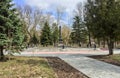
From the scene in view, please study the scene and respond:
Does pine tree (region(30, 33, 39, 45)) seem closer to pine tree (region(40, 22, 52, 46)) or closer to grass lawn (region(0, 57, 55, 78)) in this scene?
pine tree (region(40, 22, 52, 46))

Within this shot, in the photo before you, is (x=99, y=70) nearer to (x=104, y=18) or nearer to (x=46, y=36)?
(x=104, y=18)

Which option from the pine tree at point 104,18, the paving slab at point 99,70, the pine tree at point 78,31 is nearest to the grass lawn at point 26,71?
the paving slab at point 99,70

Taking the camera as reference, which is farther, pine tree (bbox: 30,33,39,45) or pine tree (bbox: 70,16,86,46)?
pine tree (bbox: 30,33,39,45)

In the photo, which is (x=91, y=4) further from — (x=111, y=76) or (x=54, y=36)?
(x=54, y=36)

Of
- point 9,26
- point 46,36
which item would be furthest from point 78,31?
point 9,26

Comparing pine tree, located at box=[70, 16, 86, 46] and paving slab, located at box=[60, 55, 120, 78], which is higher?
pine tree, located at box=[70, 16, 86, 46]

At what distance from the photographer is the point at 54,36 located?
66188 millimetres

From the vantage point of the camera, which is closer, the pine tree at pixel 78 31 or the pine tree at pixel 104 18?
the pine tree at pixel 104 18

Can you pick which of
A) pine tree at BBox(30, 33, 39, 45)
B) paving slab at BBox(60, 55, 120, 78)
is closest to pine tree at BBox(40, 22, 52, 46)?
pine tree at BBox(30, 33, 39, 45)

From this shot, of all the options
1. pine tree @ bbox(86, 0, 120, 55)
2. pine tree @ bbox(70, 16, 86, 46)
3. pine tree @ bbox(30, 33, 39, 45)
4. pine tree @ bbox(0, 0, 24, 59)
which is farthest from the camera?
pine tree @ bbox(30, 33, 39, 45)

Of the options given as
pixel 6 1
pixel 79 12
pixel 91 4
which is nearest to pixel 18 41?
pixel 6 1

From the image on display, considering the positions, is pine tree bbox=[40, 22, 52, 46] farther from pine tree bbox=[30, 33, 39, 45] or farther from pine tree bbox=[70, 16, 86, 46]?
pine tree bbox=[30, 33, 39, 45]

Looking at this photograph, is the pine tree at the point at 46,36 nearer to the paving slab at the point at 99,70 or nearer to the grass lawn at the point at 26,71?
the paving slab at the point at 99,70

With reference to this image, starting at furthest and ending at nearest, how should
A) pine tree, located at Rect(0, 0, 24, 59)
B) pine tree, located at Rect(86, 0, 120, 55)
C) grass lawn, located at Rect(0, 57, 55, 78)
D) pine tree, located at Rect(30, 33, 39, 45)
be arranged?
pine tree, located at Rect(30, 33, 39, 45) < pine tree, located at Rect(86, 0, 120, 55) < pine tree, located at Rect(0, 0, 24, 59) < grass lawn, located at Rect(0, 57, 55, 78)
